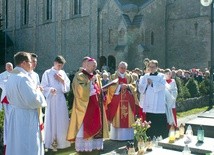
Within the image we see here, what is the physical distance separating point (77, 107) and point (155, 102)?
6.63 feet

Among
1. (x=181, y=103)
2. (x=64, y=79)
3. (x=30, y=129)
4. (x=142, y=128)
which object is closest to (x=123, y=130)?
(x=64, y=79)

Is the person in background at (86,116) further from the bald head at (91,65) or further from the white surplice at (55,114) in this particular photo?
the white surplice at (55,114)

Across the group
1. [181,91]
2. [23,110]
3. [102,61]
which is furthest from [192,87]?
[102,61]

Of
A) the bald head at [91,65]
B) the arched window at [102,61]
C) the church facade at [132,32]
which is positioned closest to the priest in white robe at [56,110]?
the bald head at [91,65]

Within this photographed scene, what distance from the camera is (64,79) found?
825cm

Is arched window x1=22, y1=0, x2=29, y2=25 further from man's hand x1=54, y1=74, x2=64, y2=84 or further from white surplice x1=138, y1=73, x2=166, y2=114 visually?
man's hand x1=54, y1=74, x2=64, y2=84

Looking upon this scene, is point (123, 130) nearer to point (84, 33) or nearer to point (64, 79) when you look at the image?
point (64, 79)

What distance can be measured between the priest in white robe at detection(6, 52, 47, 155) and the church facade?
60.4 feet

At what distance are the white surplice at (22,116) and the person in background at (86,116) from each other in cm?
200

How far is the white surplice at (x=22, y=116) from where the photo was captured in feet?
17.6

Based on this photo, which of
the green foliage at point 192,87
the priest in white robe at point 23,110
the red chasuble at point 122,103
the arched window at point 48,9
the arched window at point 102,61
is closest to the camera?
the priest in white robe at point 23,110

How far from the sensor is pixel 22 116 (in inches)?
219

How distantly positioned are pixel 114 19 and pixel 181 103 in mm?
12104

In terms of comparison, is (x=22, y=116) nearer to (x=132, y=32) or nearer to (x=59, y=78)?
(x=59, y=78)
